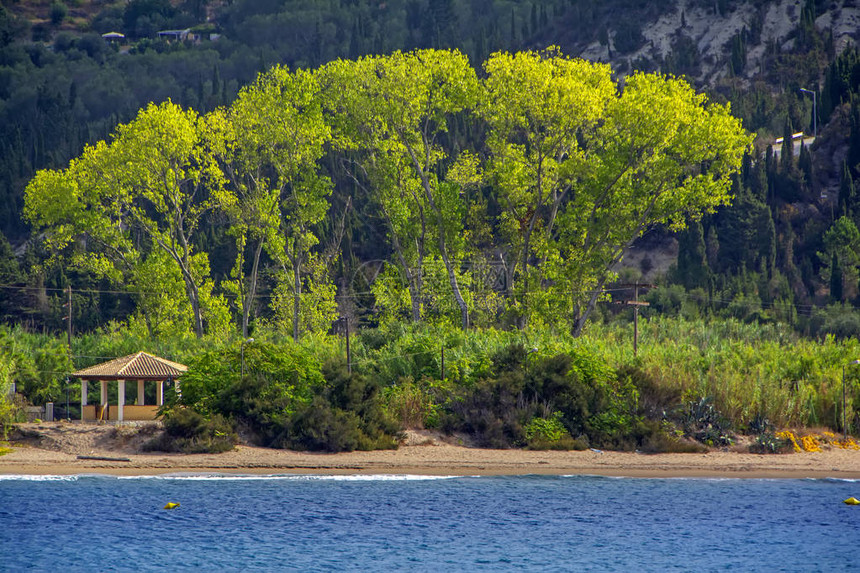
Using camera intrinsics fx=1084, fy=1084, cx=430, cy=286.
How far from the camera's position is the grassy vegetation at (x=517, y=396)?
32.8m

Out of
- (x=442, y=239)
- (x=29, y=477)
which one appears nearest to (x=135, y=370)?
(x=29, y=477)

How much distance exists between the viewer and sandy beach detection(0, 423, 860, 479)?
3038 cm

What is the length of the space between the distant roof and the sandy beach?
2.01 m

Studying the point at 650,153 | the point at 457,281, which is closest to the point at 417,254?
the point at 457,281

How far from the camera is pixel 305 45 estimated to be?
544ft

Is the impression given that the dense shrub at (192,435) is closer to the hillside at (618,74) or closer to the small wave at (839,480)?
the small wave at (839,480)

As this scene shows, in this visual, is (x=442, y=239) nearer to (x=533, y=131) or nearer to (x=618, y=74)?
(x=533, y=131)

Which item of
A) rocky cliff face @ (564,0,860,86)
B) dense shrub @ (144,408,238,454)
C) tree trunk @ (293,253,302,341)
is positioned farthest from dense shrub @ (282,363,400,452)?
rocky cliff face @ (564,0,860,86)

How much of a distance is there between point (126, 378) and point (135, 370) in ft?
1.38

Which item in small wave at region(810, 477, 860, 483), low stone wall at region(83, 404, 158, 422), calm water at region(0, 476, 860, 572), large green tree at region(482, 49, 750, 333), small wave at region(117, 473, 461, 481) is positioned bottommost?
calm water at region(0, 476, 860, 572)

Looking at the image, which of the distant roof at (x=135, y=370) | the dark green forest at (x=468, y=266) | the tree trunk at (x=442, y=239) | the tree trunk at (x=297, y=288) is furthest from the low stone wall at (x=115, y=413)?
the tree trunk at (x=297, y=288)

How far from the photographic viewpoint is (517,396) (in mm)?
34375

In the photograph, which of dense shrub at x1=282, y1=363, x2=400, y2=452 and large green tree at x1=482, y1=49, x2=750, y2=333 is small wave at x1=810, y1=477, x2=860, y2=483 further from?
large green tree at x1=482, y1=49, x2=750, y2=333

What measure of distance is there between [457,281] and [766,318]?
735 inches
